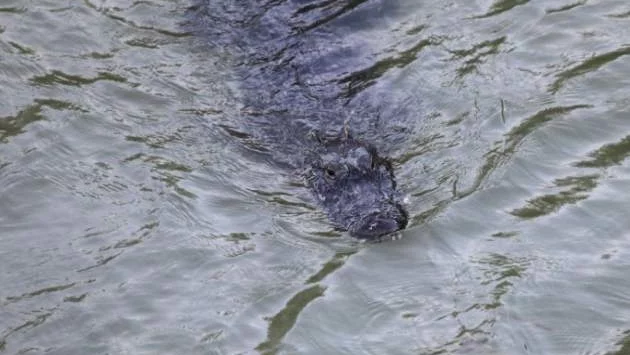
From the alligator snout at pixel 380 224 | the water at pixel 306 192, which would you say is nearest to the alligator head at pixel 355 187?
the alligator snout at pixel 380 224

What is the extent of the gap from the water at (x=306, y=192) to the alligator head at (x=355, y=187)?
0.35 ft

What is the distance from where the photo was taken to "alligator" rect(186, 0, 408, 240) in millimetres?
5891

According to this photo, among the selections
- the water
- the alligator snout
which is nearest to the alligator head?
the alligator snout

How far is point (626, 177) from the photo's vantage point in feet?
19.5

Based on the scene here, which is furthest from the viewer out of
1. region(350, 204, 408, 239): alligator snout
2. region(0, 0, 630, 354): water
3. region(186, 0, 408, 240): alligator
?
region(186, 0, 408, 240): alligator

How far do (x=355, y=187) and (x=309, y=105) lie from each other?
108cm

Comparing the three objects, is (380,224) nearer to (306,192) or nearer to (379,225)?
(379,225)

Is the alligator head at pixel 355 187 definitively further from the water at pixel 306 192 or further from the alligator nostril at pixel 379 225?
the water at pixel 306 192

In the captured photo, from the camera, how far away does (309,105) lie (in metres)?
6.89

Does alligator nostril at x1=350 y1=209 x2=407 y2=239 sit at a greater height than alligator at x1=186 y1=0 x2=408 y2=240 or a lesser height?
lesser

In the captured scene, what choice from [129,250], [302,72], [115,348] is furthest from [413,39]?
[115,348]

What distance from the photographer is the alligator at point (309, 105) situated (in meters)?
5.89

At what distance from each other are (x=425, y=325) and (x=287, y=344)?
676 millimetres

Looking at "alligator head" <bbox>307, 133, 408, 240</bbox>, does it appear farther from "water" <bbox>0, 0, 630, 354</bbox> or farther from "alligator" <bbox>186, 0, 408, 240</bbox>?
"water" <bbox>0, 0, 630, 354</bbox>
